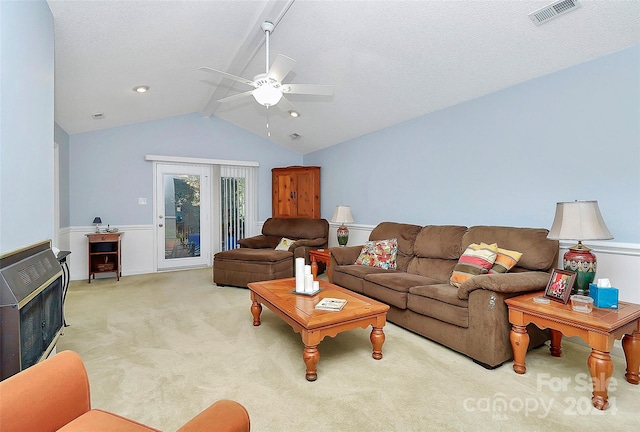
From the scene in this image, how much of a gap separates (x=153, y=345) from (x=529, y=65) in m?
4.11

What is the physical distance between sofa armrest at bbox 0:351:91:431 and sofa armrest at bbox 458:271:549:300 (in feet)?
7.77

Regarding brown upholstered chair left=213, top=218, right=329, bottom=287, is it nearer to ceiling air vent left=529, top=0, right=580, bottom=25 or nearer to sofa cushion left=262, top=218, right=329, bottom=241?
sofa cushion left=262, top=218, right=329, bottom=241

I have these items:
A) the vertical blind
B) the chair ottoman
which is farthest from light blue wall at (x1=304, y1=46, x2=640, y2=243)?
the vertical blind

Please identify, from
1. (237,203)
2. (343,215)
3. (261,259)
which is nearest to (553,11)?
(343,215)

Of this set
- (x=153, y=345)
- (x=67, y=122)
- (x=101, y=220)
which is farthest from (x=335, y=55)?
(x=101, y=220)

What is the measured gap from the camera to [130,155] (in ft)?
18.2

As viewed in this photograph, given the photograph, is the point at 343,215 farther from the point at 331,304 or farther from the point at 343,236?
the point at 331,304

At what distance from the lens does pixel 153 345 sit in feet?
9.04

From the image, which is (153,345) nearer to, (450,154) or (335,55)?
(335,55)

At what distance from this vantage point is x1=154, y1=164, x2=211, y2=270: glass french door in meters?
5.92

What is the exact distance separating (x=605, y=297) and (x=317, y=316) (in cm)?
193

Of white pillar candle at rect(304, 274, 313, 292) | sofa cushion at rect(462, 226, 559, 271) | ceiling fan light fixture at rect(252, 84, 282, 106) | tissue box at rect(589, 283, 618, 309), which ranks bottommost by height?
white pillar candle at rect(304, 274, 313, 292)

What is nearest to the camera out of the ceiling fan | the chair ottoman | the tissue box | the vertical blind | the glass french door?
the tissue box

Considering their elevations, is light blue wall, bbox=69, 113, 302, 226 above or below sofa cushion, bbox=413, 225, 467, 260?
above
